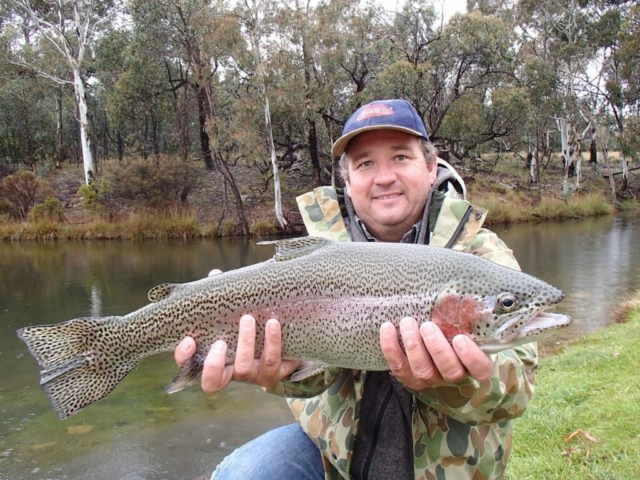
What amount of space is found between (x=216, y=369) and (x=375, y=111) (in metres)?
1.84

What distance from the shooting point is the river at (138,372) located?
644 cm

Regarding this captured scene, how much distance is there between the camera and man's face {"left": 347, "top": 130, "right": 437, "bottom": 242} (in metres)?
3.20

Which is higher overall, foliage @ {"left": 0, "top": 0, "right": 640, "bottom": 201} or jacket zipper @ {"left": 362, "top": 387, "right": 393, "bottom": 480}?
foliage @ {"left": 0, "top": 0, "right": 640, "bottom": 201}

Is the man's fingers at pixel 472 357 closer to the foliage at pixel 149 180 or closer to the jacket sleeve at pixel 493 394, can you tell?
the jacket sleeve at pixel 493 394

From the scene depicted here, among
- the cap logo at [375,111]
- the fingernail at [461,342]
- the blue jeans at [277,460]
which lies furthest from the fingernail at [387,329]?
the cap logo at [375,111]

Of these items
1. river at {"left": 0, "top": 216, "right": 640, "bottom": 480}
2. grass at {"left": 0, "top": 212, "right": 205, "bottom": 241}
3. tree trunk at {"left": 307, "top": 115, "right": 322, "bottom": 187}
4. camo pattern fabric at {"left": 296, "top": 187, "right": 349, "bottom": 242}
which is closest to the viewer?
camo pattern fabric at {"left": 296, "top": 187, "right": 349, "bottom": 242}

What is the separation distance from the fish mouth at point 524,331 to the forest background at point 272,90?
26.3m

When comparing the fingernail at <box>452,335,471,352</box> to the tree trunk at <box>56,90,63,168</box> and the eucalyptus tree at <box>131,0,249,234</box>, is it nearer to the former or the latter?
the eucalyptus tree at <box>131,0,249,234</box>

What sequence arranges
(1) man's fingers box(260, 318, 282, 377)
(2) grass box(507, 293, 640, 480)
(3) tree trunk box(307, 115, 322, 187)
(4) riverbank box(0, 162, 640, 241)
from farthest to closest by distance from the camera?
(3) tree trunk box(307, 115, 322, 187)
(4) riverbank box(0, 162, 640, 241)
(2) grass box(507, 293, 640, 480)
(1) man's fingers box(260, 318, 282, 377)

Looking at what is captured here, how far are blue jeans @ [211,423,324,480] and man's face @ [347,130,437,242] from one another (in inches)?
56.0

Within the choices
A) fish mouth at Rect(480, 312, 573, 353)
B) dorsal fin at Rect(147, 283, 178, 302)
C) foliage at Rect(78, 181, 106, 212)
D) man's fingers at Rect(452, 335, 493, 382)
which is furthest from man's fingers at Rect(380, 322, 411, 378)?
foliage at Rect(78, 181, 106, 212)

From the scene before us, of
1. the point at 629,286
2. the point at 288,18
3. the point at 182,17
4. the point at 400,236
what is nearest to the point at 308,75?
the point at 288,18

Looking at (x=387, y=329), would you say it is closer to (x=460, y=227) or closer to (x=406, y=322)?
(x=406, y=322)

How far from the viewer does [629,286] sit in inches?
Answer: 550
